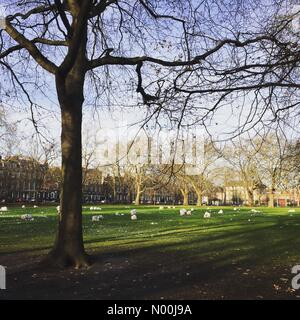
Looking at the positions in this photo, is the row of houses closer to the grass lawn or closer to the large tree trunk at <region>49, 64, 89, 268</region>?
the grass lawn

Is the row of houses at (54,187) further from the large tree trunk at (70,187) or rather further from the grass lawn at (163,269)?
the large tree trunk at (70,187)

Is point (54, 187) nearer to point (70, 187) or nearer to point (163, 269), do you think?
point (70, 187)

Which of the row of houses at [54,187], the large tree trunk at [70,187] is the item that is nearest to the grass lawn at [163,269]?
the large tree trunk at [70,187]

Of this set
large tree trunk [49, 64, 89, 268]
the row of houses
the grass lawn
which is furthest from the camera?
the row of houses

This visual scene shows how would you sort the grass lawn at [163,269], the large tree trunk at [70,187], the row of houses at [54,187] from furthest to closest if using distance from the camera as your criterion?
the row of houses at [54,187], the large tree trunk at [70,187], the grass lawn at [163,269]

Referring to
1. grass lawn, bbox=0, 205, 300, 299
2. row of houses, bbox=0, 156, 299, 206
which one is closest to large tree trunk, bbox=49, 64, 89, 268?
grass lawn, bbox=0, 205, 300, 299

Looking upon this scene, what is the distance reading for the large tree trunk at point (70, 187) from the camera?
11.5 m

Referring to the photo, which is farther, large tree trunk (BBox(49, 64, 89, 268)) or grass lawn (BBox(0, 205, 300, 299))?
large tree trunk (BBox(49, 64, 89, 268))

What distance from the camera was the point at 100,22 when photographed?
14898 millimetres

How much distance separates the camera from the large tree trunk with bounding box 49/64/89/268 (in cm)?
1150

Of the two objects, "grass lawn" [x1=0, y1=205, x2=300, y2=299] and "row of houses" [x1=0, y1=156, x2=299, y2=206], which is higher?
"row of houses" [x1=0, y1=156, x2=299, y2=206]

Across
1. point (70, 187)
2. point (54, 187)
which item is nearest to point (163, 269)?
point (70, 187)

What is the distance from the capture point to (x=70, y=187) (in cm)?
1159
